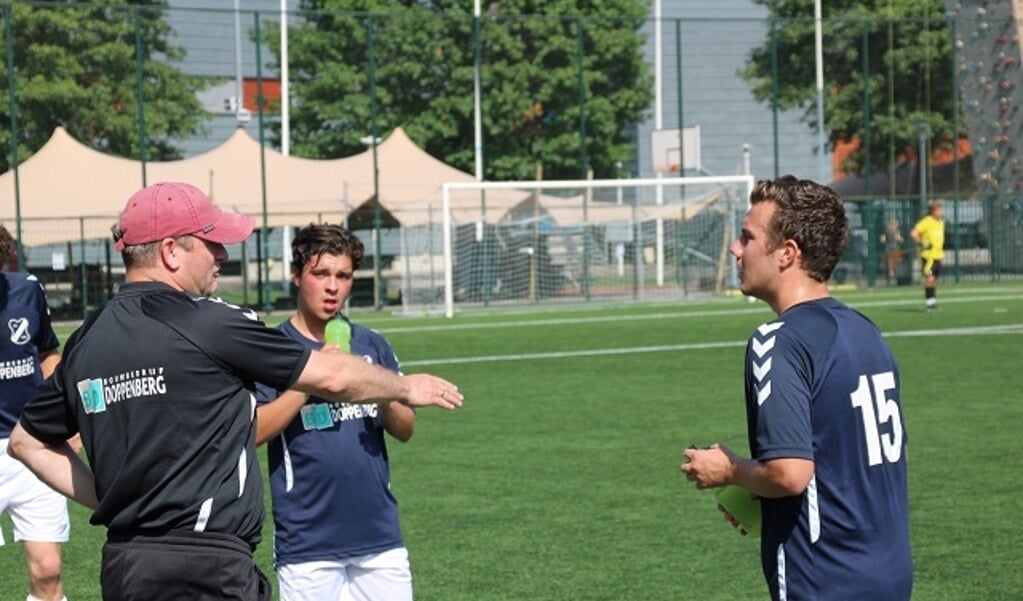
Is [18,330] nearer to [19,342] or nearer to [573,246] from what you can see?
[19,342]

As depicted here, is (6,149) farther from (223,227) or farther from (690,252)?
(223,227)

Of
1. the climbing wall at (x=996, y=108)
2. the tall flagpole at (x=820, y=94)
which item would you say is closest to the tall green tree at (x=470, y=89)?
the tall flagpole at (x=820, y=94)

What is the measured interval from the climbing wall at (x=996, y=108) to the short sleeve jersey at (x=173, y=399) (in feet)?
129

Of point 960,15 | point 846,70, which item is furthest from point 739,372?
point 846,70

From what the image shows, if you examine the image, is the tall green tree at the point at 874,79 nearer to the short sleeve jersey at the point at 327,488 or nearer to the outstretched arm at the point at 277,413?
the short sleeve jersey at the point at 327,488

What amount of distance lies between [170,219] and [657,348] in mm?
19556

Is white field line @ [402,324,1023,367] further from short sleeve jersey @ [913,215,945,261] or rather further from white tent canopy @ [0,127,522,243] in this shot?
white tent canopy @ [0,127,522,243]

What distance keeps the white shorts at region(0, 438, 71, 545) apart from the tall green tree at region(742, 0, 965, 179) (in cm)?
3720

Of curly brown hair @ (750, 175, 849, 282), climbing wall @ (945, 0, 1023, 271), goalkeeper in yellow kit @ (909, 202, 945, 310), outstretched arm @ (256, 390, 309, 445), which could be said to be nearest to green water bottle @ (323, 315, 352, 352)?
outstretched arm @ (256, 390, 309, 445)

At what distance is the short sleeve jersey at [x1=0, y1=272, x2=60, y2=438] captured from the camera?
26.1ft

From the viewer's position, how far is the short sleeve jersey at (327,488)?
5.89m

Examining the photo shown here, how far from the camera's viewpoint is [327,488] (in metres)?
5.89

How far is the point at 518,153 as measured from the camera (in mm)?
54125

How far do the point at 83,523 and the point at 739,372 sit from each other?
10.1 meters
